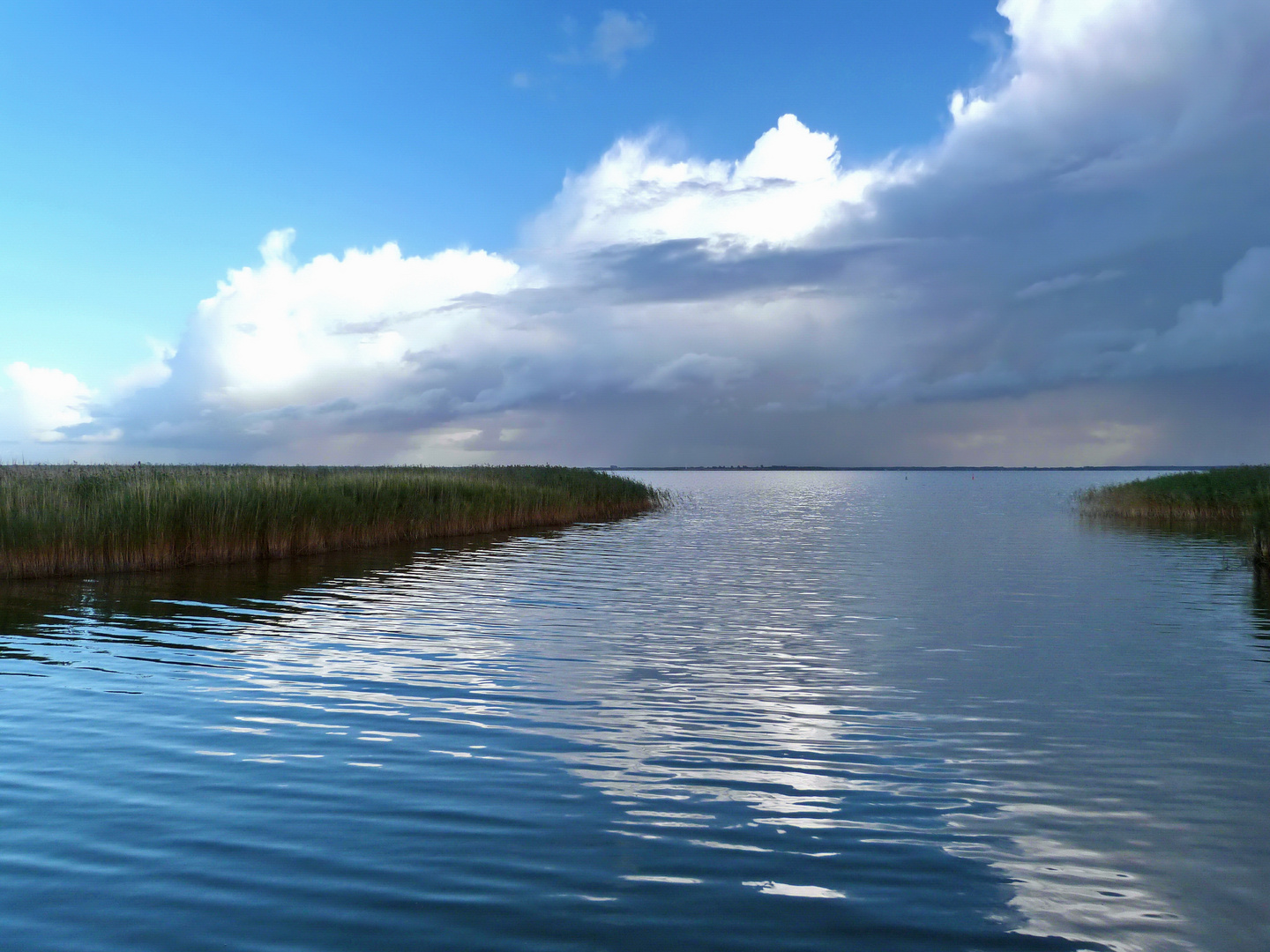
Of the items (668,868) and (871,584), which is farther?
(871,584)

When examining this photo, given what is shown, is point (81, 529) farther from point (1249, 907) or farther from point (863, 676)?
point (1249, 907)

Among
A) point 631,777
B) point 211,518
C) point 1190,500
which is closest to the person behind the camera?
point 631,777

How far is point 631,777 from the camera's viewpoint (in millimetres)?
7023

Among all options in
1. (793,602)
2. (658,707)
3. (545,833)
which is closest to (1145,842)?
(545,833)

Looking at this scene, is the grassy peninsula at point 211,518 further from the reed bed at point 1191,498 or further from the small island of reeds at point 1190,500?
the reed bed at point 1191,498

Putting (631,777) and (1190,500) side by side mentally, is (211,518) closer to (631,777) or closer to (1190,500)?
(631,777)

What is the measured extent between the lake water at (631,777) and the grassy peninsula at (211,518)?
3.46 meters

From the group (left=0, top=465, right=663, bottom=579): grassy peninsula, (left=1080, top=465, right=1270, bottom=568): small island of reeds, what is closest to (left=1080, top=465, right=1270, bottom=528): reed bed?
(left=1080, top=465, right=1270, bottom=568): small island of reeds

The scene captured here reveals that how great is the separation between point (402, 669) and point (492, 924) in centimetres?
661

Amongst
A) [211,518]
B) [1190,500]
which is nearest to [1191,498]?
[1190,500]

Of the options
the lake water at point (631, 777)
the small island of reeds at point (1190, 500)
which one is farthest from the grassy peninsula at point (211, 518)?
the small island of reeds at point (1190, 500)

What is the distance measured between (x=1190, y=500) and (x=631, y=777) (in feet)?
133

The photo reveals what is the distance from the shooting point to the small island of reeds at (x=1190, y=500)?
37.5 m

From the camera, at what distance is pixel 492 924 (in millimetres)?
4672
